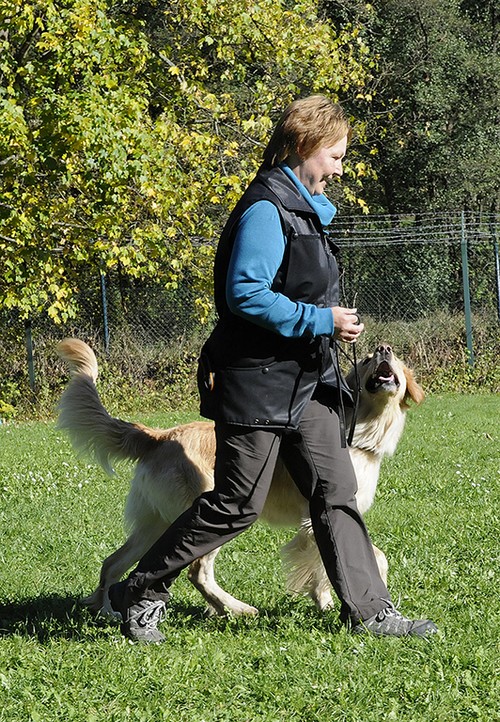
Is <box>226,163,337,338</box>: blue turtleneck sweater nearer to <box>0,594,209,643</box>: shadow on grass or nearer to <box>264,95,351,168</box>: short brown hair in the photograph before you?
<box>264,95,351,168</box>: short brown hair

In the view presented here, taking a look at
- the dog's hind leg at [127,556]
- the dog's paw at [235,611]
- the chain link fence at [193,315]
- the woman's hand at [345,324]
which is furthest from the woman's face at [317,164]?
the chain link fence at [193,315]

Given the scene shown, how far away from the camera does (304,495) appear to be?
415cm

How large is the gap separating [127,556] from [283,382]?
1539mm

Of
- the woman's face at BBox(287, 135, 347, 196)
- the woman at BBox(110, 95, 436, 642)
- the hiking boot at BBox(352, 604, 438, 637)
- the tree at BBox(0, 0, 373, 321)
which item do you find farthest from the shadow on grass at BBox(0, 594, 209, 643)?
the tree at BBox(0, 0, 373, 321)

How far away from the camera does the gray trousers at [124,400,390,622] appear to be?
3914 millimetres

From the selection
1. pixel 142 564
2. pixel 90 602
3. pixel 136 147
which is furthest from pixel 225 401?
pixel 136 147

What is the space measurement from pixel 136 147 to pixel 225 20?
3.65 m

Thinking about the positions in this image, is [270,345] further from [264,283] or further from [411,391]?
[411,391]

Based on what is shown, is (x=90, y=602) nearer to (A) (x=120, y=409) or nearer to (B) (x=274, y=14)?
(A) (x=120, y=409)

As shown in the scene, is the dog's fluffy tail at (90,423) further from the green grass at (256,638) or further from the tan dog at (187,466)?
the green grass at (256,638)

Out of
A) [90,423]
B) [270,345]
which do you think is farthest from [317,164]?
[90,423]

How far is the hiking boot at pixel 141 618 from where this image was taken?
13.4 ft

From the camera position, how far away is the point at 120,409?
51.6ft

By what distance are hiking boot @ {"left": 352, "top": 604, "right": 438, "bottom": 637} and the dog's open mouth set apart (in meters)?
1.37
